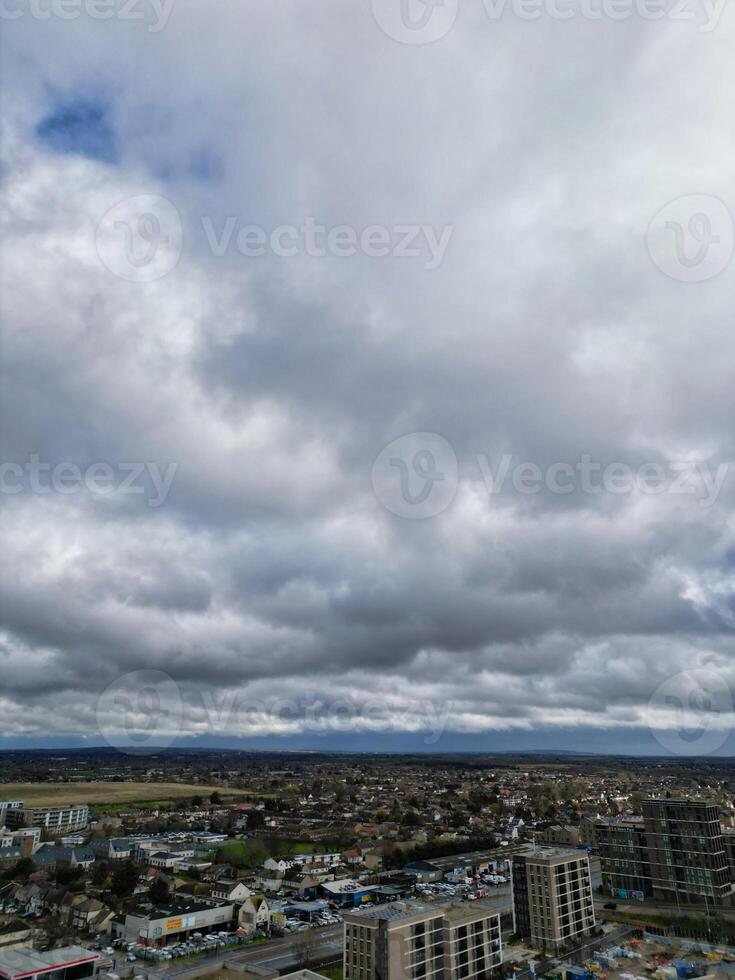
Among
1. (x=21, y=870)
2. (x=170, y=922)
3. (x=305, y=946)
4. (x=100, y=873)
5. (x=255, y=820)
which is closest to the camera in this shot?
(x=305, y=946)

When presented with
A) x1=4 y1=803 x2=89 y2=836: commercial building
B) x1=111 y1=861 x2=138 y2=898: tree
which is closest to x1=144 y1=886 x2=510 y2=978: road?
x1=111 y1=861 x2=138 y2=898: tree

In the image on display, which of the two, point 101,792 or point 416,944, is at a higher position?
point 416,944

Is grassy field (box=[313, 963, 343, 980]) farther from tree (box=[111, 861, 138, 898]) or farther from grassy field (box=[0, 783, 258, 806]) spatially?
grassy field (box=[0, 783, 258, 806])

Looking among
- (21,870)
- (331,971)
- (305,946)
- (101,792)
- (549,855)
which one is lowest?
(101,792)

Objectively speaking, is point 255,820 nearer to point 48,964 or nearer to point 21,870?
point 21,870

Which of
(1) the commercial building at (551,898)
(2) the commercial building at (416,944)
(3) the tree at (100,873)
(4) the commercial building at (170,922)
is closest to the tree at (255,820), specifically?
(3) the tree at (100,873)

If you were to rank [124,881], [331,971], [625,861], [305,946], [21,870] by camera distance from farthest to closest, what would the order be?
[21,870] < [124,881] < [625,861] < [305,946] < [331,971]

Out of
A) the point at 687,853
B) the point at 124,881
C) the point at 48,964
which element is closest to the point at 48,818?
the point at 124,881
